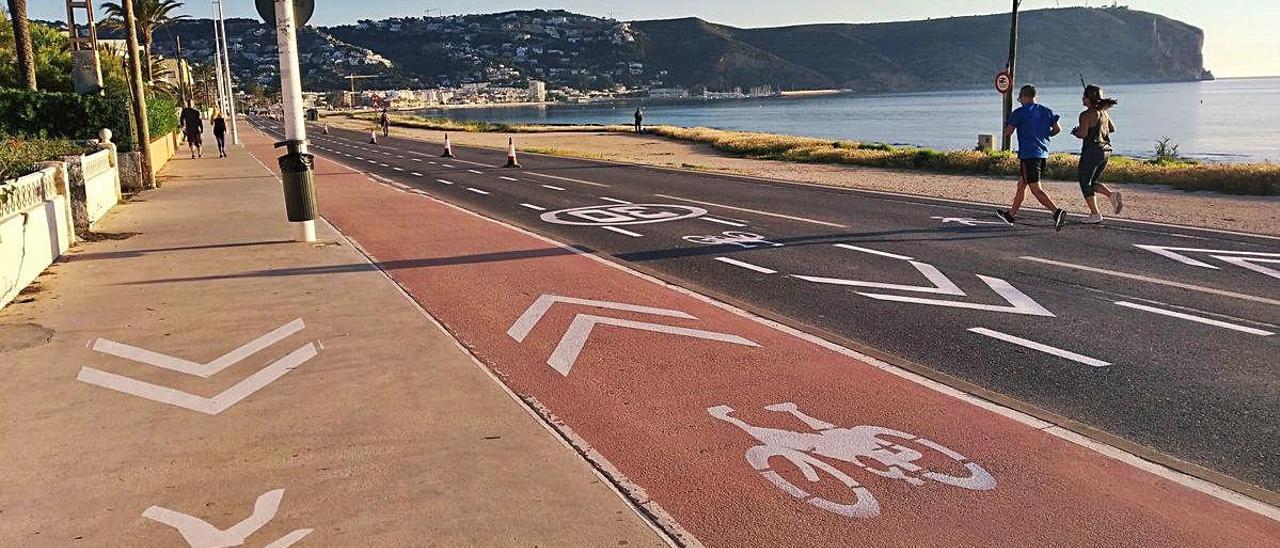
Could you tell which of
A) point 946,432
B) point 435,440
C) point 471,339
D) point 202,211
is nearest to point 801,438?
point 946,432

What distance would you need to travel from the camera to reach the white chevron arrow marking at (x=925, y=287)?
8766 millimetres

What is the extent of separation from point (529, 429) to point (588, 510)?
1.13 metres

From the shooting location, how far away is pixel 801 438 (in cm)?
495

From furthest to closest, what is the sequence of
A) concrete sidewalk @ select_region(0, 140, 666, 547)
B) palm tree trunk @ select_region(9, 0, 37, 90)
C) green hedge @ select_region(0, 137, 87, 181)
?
palm tree trunk @ select_region(9, 0, 37, 90)
green hedge @ select_region(0, 137, 87, 181)
concrete sidewalk @ select_region(0, 140, 666, 547)

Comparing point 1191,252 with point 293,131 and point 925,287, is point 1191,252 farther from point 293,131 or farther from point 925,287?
point 293,131

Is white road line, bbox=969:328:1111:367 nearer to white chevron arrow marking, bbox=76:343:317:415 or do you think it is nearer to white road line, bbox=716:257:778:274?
white road line, bbox=716:257:778:274

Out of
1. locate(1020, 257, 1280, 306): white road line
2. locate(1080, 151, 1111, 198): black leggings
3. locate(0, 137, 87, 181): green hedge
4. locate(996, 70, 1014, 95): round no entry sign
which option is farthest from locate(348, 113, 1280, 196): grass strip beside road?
locate(0, 137, 87, 181): green hedge

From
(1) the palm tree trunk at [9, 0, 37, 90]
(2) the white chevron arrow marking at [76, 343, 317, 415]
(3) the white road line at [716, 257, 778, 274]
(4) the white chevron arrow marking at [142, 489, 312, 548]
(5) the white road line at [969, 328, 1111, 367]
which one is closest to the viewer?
(4) the white chevron arrow marking at [142, 489, 312, 548]

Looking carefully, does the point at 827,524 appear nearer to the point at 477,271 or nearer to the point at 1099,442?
the point at 1099,442

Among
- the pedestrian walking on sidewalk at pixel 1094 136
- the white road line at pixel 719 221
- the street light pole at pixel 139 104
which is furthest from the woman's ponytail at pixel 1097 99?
the street light pole at pixel 139 104

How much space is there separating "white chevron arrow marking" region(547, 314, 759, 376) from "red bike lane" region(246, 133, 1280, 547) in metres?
0.02

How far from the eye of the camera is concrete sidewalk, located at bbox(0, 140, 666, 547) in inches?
157

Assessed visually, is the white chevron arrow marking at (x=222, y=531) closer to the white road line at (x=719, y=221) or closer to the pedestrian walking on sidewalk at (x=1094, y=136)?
the white road line at (x=719, y=221)

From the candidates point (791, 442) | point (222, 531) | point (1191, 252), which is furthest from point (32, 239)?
point (1191, 252)
